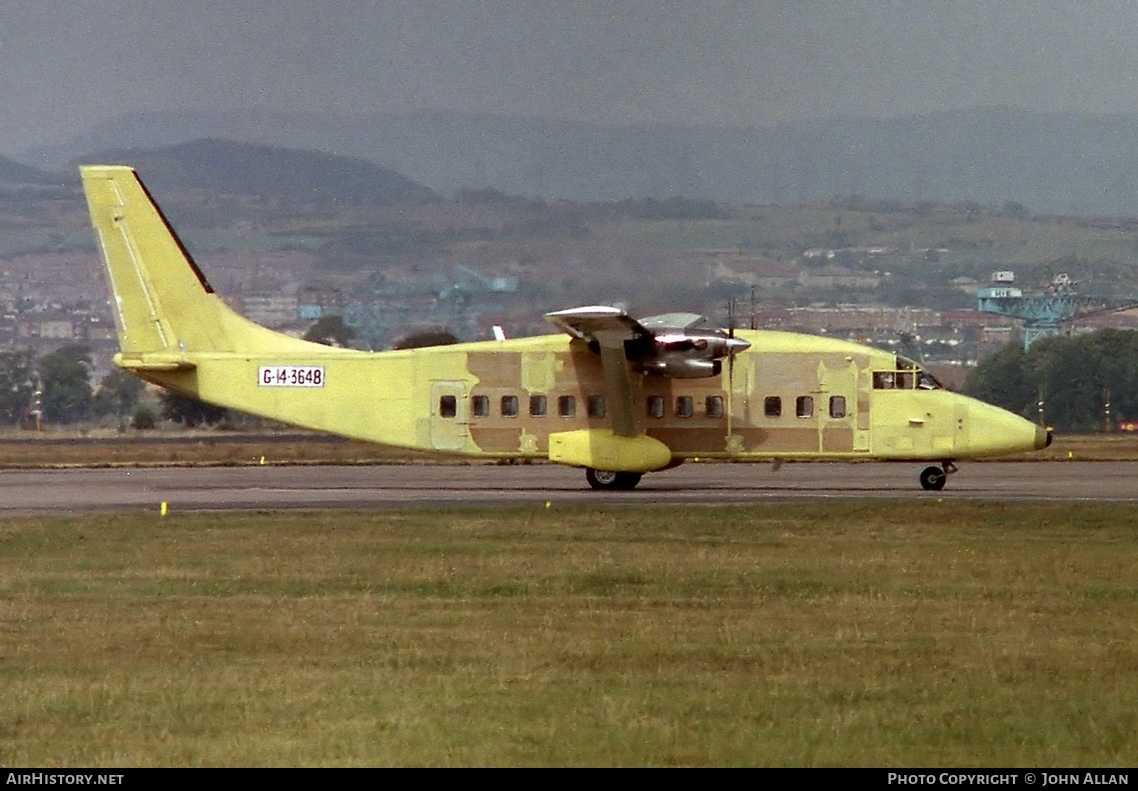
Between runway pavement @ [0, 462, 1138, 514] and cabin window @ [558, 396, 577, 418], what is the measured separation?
5.53 ft

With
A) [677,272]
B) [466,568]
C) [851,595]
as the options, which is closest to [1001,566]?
[851,595]

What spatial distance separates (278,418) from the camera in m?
38.1

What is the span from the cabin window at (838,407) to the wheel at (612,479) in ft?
14.7

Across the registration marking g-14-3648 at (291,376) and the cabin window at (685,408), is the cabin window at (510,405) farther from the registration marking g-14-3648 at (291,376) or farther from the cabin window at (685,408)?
the registration marking g-14-3648 at (291,376)

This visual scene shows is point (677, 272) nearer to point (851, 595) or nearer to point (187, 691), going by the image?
point (851, 595)

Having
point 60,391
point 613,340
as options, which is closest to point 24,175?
point 60,391

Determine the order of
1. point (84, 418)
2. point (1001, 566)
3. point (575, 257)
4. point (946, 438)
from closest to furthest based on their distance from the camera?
point (1001, 566)
point (946, 438)
point (575, 257)
point (84, 418)

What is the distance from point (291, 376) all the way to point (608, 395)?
283 inches

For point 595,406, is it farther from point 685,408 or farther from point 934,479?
point 934,479

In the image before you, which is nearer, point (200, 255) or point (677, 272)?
point (677, 272)

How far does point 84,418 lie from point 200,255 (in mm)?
19035

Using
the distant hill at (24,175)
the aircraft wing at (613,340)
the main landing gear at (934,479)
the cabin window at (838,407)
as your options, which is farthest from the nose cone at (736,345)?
the distant hill at (24,175)

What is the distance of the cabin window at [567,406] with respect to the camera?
122 feet

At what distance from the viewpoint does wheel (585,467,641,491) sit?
122ft
